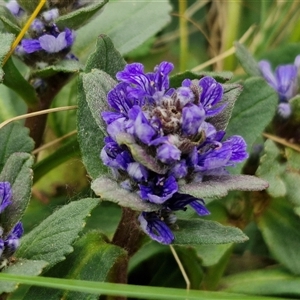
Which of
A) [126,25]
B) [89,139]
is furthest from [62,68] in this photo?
[126,25]

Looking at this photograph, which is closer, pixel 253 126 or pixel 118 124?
pixel 118 124

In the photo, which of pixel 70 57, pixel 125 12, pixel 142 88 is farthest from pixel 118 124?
pixel 125 12

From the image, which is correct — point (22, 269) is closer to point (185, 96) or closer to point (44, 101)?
point (185, 96)

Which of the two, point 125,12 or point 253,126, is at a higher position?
point 125,12

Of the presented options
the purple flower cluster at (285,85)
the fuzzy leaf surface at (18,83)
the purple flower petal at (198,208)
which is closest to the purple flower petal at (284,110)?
the purple flower cluster at (285,85)

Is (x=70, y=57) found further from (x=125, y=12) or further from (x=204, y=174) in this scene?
(x=204, y=174)

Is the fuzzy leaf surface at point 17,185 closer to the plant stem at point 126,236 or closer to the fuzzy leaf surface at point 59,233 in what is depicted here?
the fuzzy leaf surface at point 59,233

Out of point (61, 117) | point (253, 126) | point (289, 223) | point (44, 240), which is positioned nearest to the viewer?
point (44, 240)
